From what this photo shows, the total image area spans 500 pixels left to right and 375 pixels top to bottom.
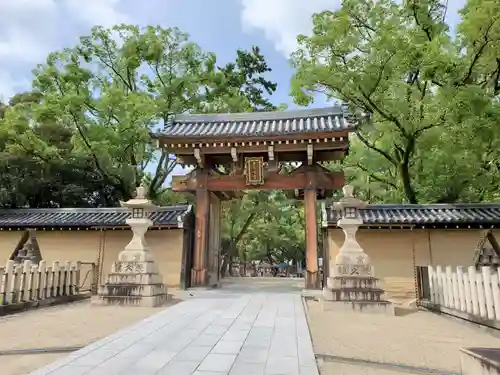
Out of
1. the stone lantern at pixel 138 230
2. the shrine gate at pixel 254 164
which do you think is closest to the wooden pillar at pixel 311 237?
the shrine gate at pixel 254 164

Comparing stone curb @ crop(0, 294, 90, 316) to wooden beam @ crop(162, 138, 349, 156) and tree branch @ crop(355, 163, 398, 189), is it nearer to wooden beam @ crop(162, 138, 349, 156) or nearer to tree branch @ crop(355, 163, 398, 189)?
wooden beam @ crop(162, 138, 349, 156)

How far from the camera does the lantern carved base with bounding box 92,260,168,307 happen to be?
29.9 ft

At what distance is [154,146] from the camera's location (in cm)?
1967

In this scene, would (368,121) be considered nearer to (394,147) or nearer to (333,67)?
(394,147)

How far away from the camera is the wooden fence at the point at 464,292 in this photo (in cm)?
684

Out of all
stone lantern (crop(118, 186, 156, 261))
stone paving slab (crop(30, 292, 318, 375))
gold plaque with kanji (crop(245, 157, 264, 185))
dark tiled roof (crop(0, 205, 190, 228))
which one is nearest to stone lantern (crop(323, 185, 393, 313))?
stone paving slab (crop(30, 292, 318, 375))

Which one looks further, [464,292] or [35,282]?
[35,282]

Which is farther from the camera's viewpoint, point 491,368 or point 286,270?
point 286,270

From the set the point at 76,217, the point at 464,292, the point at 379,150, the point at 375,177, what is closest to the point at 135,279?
the point at 76,217

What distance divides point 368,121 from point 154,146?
11386mm

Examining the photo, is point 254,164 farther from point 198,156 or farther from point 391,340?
point 391,340

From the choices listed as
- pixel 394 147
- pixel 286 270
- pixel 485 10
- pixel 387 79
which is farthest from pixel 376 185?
pixel 286 270

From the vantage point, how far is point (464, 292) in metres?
7.95

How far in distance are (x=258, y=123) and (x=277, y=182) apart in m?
3.16
